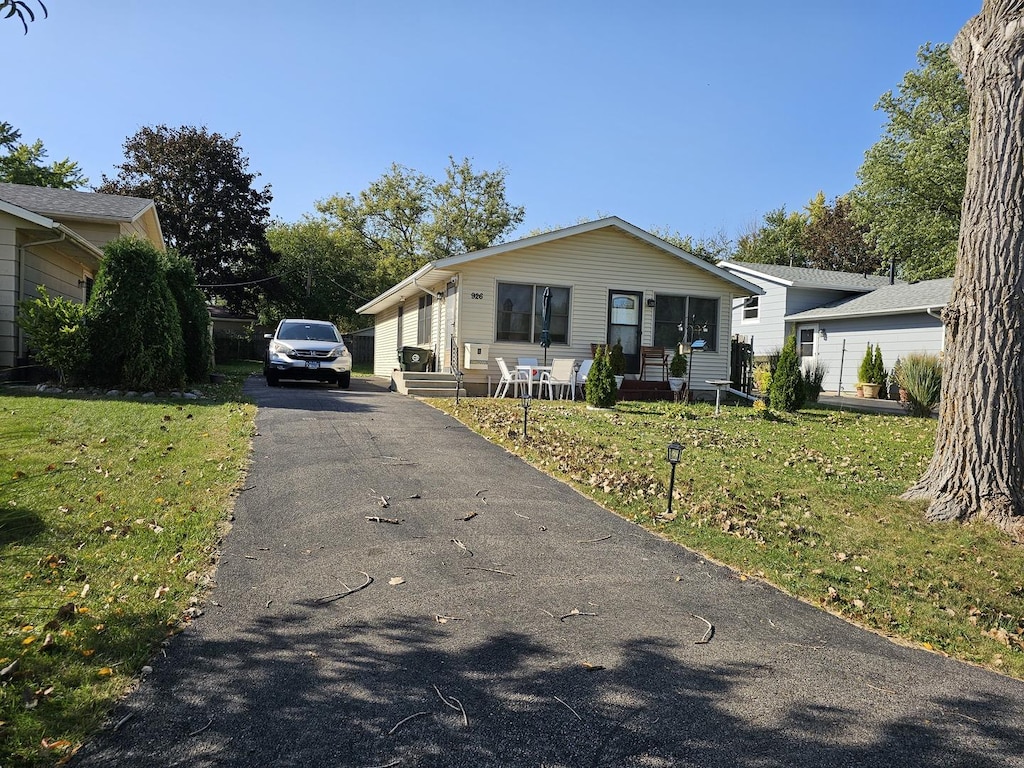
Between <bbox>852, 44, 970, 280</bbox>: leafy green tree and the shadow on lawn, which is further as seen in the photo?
<bbox>852, 44, 970, 280</bbox>: leafy green tree

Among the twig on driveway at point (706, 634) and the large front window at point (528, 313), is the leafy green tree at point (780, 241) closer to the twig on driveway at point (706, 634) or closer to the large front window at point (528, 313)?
the large front window at point (528, 313)

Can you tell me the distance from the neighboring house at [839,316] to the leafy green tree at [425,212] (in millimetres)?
18521

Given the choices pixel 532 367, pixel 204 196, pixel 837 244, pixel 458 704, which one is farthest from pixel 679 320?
pixel 837 244

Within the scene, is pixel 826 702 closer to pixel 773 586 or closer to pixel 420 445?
pixel 773 586

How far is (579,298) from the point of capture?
1577 cm

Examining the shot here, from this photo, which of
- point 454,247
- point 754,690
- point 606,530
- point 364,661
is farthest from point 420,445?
point 454,247

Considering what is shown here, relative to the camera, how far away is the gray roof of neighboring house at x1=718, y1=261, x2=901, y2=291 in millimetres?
24969

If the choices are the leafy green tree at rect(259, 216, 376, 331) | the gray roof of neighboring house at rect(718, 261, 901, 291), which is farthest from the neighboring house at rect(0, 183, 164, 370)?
the gray roof of neighboring house at rect(718, 261, 901, 291)

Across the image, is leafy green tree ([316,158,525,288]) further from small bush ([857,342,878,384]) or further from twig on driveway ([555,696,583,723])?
twig on driveway ([555,696,583,723])

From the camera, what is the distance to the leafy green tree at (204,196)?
107ft

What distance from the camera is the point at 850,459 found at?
8328mm

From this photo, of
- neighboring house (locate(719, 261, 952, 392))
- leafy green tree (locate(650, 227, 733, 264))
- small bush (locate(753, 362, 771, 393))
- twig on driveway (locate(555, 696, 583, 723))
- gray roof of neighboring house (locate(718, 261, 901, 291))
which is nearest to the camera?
twig on driveway (locate(555, 696, 583, 723))

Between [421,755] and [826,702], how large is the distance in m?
1.73

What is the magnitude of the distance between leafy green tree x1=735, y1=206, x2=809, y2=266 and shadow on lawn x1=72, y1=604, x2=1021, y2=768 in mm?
43285
